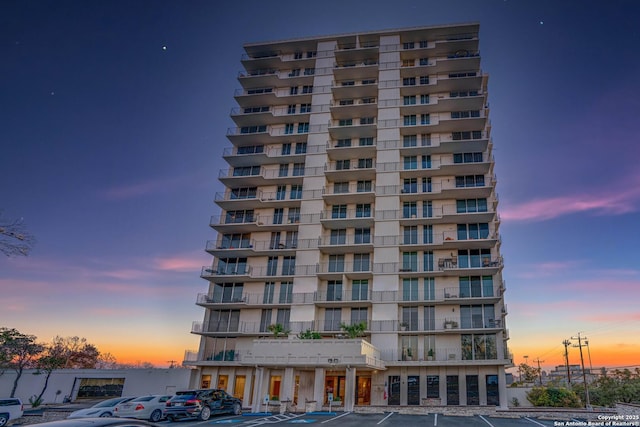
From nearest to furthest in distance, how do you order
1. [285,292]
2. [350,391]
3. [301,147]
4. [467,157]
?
[350,391] < [285,292] < [467,157] < [301,147]

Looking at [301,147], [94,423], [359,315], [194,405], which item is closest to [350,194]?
[301,147]

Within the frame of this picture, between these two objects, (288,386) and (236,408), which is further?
(288,386)

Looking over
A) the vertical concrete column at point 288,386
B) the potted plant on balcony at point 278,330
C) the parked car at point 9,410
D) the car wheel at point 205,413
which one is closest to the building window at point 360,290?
the potted plant on balcony at point 278,330

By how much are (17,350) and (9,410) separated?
2242cm

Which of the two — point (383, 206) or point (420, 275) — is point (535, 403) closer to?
point (420, 275)

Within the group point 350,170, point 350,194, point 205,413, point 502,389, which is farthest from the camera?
point 350,170

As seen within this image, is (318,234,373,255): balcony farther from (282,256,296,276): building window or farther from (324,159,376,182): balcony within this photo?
(324,159,376,182): balcony

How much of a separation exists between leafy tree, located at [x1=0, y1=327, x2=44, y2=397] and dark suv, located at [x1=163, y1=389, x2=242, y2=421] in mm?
26006

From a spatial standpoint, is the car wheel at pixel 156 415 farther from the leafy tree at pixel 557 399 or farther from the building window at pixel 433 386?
the leafy tree at pixel 557 399

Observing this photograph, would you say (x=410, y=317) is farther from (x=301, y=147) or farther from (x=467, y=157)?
(x=301, y=147)

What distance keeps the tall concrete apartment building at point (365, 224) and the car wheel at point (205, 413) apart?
27.1ft

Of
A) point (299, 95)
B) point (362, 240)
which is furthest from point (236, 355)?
point (299, 95)

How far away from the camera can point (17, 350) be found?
131ft

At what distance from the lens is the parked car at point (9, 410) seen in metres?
21.4
